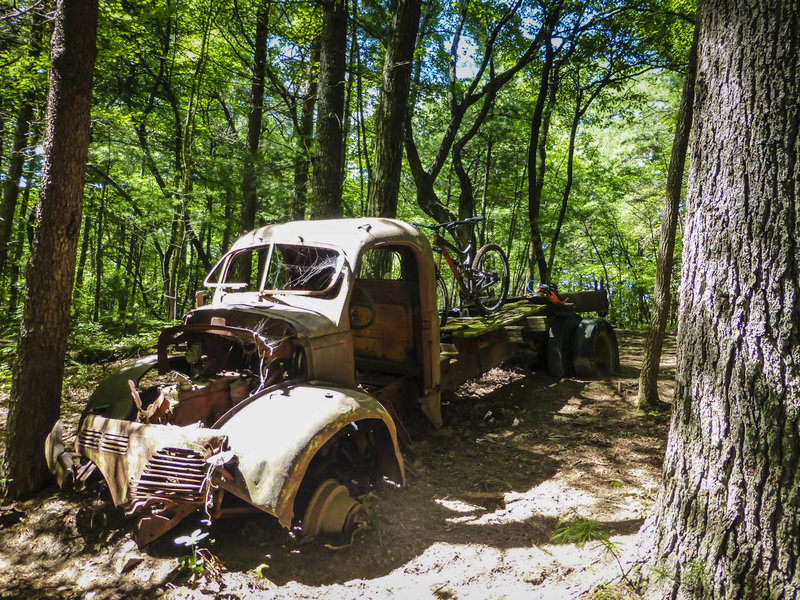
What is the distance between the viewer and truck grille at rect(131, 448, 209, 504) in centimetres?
272

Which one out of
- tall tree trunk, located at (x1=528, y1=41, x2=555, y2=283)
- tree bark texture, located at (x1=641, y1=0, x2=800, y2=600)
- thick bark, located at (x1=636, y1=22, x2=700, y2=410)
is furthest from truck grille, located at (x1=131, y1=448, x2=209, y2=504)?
tall tree trunk, located at (x1=528, y1=41, x2=555, y2=283)

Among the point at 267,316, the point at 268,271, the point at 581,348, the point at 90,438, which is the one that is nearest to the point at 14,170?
the point at 268,271

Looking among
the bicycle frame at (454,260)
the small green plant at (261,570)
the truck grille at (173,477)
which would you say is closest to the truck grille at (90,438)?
the truck grille at (173,477)

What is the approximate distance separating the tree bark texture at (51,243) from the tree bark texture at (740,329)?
417 cm

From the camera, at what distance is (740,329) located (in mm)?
1905

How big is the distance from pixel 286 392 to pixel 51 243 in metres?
2.19

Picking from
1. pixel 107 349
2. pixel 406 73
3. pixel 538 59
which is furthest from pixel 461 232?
pixel 107 349

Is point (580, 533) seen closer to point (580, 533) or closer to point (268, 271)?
point (580, 533)

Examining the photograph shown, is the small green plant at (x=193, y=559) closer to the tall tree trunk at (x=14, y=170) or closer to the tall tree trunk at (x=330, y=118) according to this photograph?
the tall tree trunk at (x=330, y=118)

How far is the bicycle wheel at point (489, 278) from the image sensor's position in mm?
7262

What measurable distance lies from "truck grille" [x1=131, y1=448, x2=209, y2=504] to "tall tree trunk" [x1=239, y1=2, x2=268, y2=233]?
7.36m

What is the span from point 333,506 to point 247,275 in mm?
5859

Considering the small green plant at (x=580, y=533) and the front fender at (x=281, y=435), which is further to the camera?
the small green plant at (x=580, y=533)

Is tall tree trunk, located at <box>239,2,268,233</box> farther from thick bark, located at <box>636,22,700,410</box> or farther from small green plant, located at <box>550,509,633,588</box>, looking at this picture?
small green plant, located at <box>550,509,633,588</box>
